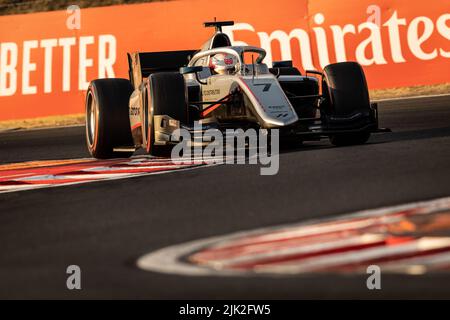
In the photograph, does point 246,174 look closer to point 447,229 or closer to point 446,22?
point 447,229

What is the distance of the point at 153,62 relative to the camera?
13062 millimetres

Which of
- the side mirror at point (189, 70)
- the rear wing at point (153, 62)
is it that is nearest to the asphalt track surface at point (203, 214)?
the side mirror at point (189, 70)

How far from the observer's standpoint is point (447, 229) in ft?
20.7

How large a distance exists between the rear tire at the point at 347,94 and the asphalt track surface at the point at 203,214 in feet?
1.21

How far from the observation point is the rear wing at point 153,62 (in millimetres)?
12906

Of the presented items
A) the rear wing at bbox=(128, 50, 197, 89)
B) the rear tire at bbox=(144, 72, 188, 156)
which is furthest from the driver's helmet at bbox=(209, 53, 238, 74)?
the rear wing at bbox=(128, 50, 197, 89)

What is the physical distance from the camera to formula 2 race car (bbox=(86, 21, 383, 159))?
11.2 meters

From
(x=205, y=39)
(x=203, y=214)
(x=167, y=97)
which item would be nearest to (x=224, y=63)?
(x=167, y=97)

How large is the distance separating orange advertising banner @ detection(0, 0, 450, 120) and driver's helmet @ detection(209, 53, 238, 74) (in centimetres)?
714

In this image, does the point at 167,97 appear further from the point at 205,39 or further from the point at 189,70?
the point at 205,39

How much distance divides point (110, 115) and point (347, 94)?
2.85 meters

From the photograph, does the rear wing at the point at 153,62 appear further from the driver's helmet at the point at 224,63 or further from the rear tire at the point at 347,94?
the rear tire at the point at 347,94

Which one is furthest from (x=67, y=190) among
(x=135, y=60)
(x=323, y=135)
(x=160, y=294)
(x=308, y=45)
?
(x=308, y=45)

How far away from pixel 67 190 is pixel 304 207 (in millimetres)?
2996
